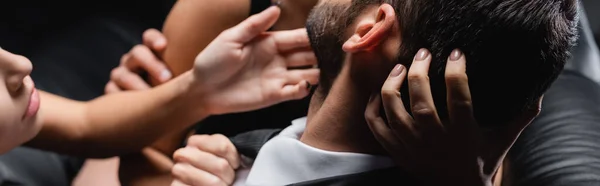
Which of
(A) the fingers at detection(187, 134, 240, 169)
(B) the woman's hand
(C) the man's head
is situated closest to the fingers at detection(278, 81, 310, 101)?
(B) the woman's hand

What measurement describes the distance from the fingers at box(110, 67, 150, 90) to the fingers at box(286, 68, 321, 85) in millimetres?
307

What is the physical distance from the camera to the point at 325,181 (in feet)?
2.88

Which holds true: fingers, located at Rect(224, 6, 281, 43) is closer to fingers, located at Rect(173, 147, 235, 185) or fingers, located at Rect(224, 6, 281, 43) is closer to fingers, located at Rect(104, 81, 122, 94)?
fingers, located at Rect(173, 147, 235, 185)

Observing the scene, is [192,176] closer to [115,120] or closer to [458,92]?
[115,120]

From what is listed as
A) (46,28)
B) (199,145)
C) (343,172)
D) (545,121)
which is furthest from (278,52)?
(46,28)

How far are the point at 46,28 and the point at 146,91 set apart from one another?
72 centimetres

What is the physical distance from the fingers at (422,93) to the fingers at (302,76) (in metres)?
0.31

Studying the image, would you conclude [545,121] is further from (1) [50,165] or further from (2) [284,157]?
(1) [50,165]

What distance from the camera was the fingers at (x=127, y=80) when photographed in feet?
4.28

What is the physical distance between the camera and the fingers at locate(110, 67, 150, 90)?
1305 millimetres

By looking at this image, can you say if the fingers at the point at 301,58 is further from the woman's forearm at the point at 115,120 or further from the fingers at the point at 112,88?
the fingers at the point at 112,88

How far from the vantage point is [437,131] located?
818 millimetres

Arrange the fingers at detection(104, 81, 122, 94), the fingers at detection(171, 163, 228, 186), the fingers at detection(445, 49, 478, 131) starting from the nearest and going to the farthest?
the fingers at detection(445, 49, 478, 131)
the fingers at detection(171, 163, 228, 186)
the fingers at detection(104, 81, 122, 94)

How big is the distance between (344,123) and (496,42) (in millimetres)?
204
